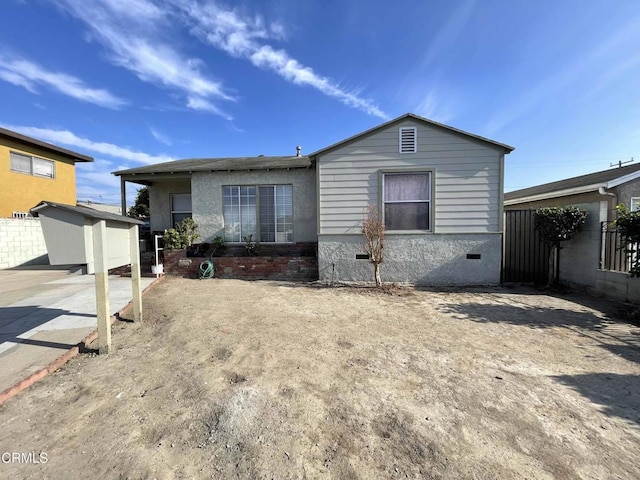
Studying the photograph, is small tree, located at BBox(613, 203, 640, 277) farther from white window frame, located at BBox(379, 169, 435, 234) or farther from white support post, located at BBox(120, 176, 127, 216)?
white support post, located at BBox(120, 176, 127, 216)

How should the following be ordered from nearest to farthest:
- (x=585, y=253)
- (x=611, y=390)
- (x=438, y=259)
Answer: (x=611, y=390), (x=585, y=253), (x=438, y=259)

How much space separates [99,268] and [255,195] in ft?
21.9

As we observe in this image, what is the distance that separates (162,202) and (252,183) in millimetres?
4298

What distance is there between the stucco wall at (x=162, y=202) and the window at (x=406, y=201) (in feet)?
25.7

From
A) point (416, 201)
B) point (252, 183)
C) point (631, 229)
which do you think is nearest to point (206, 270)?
point (252, 183)

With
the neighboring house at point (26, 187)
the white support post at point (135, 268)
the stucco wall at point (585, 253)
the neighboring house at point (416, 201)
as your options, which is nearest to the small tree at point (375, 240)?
the neighboring house at point (416, 201)

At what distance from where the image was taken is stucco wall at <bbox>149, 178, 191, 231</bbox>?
11.5 metres

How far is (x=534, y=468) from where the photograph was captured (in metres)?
1.94

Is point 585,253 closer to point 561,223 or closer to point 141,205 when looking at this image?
point 561,223

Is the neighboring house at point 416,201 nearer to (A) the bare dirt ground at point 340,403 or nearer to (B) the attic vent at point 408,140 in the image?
(B) the attic vent at point 408,140

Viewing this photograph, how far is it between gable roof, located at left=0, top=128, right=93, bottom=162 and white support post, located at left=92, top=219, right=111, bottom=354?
1393cm

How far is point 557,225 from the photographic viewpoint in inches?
285

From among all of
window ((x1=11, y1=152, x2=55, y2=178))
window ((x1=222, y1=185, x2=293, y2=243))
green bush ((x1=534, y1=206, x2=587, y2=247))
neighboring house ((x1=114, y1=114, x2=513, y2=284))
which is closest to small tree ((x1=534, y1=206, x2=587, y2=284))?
green bush ((x1=534, y1=206, x2=587, y2=247))

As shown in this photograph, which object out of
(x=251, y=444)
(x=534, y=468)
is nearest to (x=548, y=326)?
(x=534, y=468)
